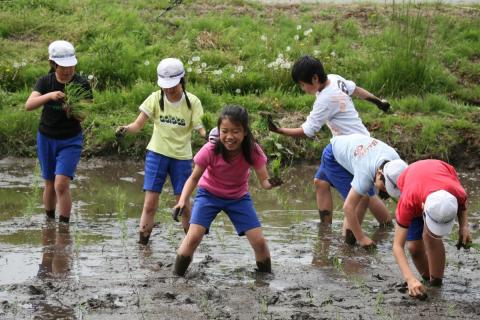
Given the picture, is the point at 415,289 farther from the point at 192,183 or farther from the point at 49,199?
the point at 49,199

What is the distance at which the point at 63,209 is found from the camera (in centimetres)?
839

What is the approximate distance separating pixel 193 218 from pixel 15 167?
163 inches

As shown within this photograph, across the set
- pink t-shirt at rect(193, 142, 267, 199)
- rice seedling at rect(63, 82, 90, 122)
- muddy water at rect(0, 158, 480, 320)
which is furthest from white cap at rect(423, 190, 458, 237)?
rice seedling at rect(63, 82, 90, 122)

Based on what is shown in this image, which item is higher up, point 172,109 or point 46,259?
point 172,109

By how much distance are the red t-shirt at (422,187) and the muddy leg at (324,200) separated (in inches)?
86.1

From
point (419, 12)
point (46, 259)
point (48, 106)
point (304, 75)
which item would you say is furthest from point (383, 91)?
point (46, 259)

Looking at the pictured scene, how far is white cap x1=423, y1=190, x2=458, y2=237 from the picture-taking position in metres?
5.98

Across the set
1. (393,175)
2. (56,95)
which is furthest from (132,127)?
(393,175)

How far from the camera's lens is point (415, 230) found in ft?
22.3

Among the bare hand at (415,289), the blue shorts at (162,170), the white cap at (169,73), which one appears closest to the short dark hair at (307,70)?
the white cap at (169,73)

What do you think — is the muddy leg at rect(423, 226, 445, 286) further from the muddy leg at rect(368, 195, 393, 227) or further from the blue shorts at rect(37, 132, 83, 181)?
the blue shorts at rect(37, 132, 83, 181)

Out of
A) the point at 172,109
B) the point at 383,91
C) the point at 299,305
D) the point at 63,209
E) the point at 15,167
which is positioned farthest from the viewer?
the point at 383,91

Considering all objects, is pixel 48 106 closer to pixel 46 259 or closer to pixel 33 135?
pixel 46 259

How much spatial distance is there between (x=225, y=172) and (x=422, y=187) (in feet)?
4.87
